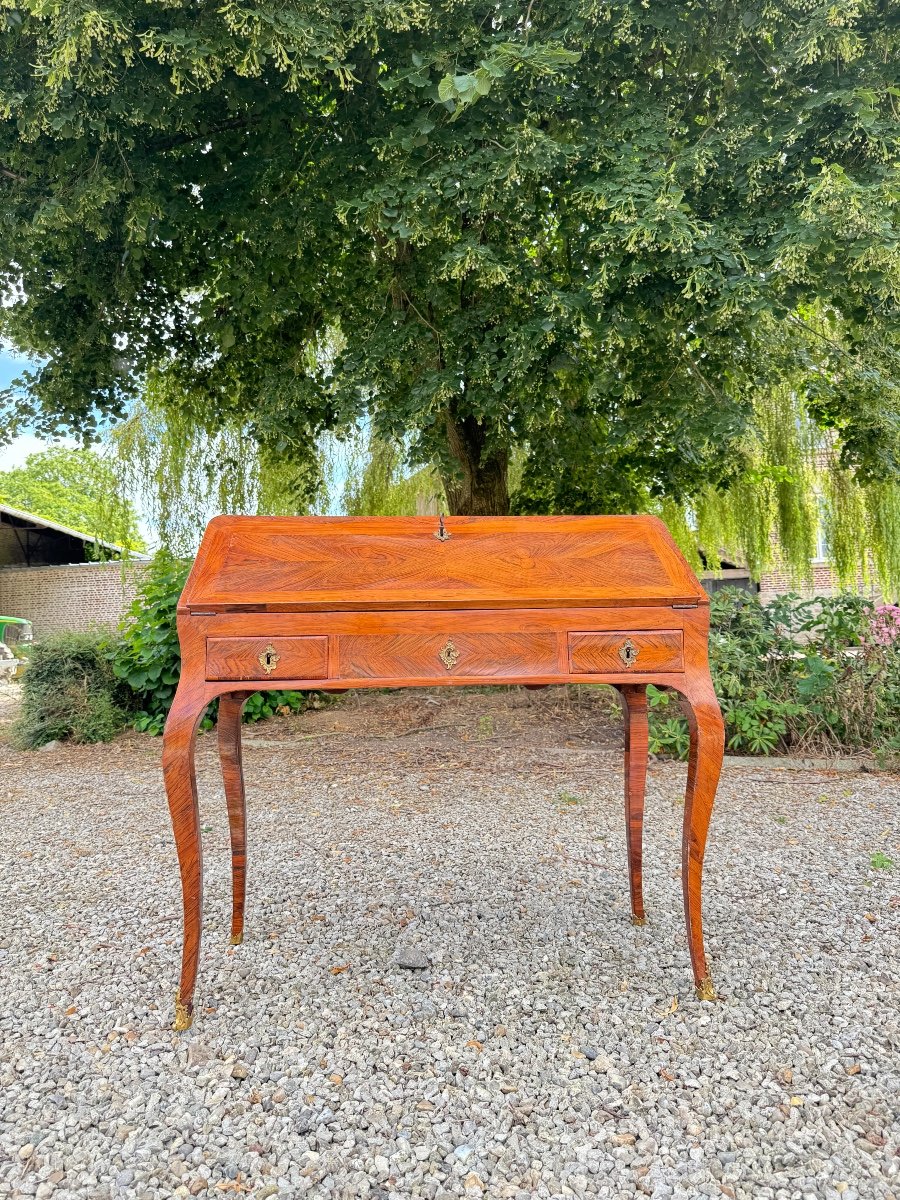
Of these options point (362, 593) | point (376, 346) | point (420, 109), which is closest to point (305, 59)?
point (420, 109)

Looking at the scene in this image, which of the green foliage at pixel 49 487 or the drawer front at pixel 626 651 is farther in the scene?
the green foliage at pixel 49 487

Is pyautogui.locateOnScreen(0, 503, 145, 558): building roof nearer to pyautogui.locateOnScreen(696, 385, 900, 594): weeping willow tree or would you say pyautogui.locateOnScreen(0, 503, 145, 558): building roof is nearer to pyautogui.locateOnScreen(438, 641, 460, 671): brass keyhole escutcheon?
pyautogui.locateOnScreen(696, 385, 900, 594): weeping willow tree

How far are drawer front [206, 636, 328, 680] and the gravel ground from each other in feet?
3.07

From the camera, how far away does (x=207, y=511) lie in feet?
24.4

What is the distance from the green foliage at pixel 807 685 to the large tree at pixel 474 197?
1.25 m

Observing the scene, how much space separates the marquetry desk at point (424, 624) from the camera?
1.93m

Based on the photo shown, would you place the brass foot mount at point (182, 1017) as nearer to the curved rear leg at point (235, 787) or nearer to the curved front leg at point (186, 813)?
the curved front leg at point (186, 813)

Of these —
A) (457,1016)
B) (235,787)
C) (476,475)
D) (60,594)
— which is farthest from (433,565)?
(60,594)

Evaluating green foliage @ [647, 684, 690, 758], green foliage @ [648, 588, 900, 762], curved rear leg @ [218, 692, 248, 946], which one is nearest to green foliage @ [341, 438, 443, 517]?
green foliage @ [647, 684, 690, 758]

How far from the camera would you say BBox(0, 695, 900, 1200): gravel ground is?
1.46 meters

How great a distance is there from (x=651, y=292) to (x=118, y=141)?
10.7 ft

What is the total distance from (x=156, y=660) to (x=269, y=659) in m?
4.93

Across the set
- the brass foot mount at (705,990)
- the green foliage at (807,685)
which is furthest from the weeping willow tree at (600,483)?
the brass foot mount at (705,990)

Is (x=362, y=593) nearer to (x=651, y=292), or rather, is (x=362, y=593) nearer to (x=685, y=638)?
(x=685, y=638)
